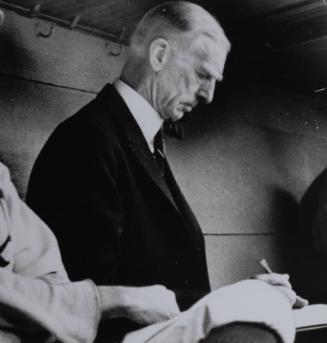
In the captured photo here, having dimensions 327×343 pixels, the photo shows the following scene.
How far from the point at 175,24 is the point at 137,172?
31 cm

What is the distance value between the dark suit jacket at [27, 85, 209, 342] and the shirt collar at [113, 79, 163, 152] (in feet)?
0.08

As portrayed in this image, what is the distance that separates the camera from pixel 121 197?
3.03 feet

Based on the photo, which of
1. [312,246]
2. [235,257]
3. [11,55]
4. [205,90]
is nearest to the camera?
[11,55]

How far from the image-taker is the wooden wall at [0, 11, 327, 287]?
98 cm

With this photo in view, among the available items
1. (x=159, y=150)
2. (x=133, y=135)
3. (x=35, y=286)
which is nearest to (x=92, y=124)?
(x=133, y=135)

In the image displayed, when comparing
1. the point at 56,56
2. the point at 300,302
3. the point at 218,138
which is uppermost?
the point at 56,56

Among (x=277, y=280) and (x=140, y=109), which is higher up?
(x=140, y=109)

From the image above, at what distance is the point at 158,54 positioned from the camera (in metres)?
1.04

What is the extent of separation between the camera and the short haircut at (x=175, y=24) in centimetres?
103

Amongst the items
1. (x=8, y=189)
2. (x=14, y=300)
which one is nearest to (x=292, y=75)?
(x=8, y=189)

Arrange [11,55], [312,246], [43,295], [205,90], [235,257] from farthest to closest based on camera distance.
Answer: [312,246]
[235,257]
[205,90]
[11,55]
[43,295]

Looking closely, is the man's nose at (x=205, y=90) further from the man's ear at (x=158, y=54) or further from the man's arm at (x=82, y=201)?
the man's arm at (x=82, y=201)

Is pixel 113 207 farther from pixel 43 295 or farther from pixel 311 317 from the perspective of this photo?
pixel 311 317

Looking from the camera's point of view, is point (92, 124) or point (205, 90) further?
point (205, 90)
